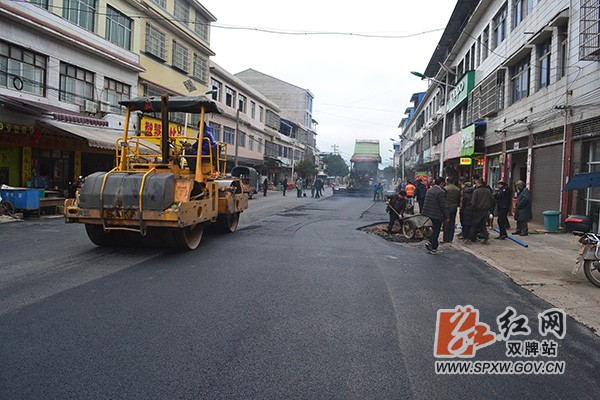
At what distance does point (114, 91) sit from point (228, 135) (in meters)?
17.5

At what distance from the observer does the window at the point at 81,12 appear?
18.8 m

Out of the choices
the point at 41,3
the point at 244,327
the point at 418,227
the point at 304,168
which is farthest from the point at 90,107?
the point at 304,168

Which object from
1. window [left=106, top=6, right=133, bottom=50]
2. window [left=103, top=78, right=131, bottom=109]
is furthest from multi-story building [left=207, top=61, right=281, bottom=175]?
window [left=106, top=6, right=133, bottom=50]

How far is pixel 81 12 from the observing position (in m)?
19.7

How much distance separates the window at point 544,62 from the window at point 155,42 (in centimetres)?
1936

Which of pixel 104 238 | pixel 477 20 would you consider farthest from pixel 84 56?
pixel 477 20

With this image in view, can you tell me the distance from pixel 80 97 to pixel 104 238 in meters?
13.8

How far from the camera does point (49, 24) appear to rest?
17500 mm

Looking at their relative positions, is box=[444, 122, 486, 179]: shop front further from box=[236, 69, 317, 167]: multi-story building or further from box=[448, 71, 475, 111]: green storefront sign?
box=[236, 69, 317, 167]: multi-story building

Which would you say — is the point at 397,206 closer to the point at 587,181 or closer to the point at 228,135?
the point at 587,181

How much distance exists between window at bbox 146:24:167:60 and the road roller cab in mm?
17452

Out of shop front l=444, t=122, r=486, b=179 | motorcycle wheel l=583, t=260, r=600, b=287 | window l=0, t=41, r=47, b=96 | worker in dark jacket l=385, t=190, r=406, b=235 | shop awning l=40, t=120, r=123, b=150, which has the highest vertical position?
window l=0, t=41, r=47, b=96

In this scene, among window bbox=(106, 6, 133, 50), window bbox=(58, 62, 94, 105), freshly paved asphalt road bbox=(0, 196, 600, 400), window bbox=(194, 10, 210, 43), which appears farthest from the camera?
window bbox=(194, 10, 210, 43)

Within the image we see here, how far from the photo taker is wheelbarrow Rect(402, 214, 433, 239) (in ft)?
38.4
